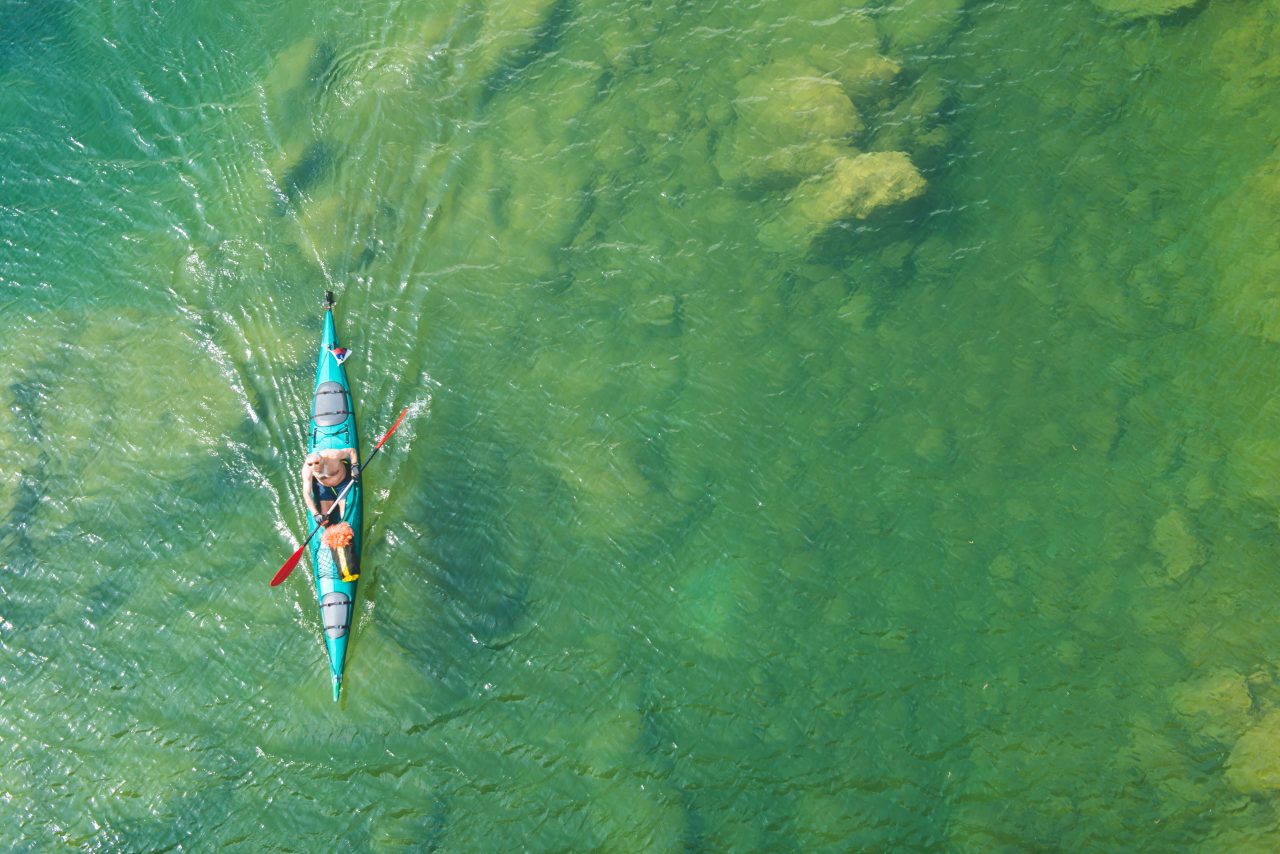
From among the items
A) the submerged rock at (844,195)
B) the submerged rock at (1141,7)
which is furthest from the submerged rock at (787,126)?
the submerged rock at (1141,7)

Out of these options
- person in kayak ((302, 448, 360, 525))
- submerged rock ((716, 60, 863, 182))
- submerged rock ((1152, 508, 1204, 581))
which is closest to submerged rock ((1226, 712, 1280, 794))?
submerged rock ((1152, 508, 1204, 581))

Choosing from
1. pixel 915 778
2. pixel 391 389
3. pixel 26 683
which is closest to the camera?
pixel 915 778

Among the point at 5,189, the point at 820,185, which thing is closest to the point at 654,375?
the point at 820,185

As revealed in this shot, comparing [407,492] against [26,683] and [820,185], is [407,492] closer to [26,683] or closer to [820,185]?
[26,683]

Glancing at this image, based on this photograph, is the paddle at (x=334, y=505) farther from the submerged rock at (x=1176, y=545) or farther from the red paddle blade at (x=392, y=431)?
the submerged rock at (x=1176, y=545)

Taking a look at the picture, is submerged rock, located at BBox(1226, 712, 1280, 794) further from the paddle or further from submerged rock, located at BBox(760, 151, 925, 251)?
the paddle

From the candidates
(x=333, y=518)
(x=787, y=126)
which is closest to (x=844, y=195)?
(x=787, y=126)
